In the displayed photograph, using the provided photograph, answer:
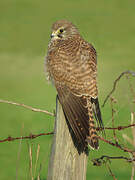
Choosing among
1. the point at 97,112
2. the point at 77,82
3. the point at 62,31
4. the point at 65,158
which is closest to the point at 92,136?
the point at 65,158

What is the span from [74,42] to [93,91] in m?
0.82

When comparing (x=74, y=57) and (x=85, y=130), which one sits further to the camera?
(x=74, y=57)

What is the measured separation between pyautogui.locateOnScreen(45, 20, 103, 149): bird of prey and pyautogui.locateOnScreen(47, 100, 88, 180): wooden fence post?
0.07 m

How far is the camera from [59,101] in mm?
2605

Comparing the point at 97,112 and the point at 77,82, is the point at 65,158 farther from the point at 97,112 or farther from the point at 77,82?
the point at 77,82

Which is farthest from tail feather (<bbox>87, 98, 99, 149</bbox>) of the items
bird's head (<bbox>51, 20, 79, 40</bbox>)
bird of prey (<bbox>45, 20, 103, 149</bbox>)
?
bird's head (<bbox>51, 20, 79, 40</bbox>)

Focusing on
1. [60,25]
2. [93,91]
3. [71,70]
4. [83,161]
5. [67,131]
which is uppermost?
[60,25]

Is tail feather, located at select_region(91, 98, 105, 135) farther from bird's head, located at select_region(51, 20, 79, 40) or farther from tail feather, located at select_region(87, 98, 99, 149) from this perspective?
bird's head, located at select_region(51, 20, 79, 40)

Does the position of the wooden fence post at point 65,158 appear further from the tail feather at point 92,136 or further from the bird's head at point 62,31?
the bird's head at point 62,31

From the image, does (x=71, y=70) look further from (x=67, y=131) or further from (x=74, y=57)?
(x=67, y=131)

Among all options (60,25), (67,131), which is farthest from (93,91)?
(60,25)

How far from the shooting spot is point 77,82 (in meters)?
3.05

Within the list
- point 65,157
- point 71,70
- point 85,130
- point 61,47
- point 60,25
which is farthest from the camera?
point 60,25

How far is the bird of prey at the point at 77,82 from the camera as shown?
8.26 feet
